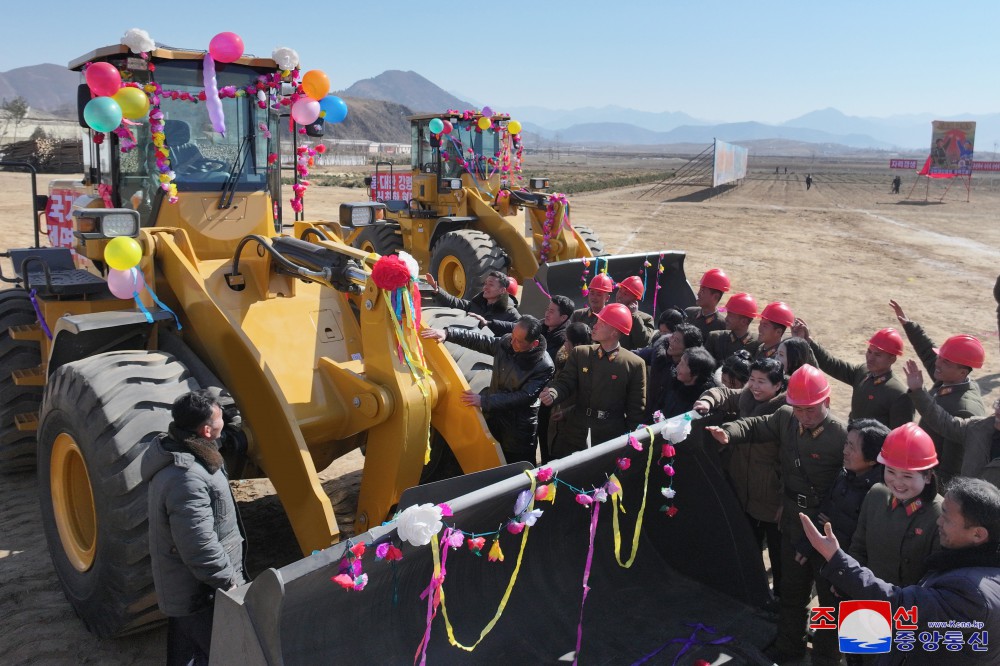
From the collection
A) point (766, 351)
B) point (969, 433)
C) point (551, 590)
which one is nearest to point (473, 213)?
point (766, 351)

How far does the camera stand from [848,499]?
372 centimetres

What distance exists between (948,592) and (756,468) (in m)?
1.66

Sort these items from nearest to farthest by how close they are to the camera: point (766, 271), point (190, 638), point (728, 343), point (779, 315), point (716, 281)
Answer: point (190, 638) → point (779, 315) → point (728, 343) → point (716, 281) → point (766, 271)

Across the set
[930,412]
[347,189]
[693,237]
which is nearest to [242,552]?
[930,412]

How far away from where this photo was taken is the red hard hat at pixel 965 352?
4.48 m

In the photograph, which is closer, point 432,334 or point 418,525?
point 418,525

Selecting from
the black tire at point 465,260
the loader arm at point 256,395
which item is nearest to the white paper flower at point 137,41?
the loader arm at point 256,395

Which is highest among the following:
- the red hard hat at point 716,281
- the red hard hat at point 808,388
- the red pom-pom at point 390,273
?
the red pom-pom at point 390,273

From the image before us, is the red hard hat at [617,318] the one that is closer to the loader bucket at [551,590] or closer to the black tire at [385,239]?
the loader bucket at [551,590]

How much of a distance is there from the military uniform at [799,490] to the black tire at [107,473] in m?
2.98

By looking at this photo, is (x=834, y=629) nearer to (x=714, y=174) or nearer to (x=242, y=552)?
(x=242, y=552)

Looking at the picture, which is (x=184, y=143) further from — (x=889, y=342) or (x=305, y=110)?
(x=889, y=342)

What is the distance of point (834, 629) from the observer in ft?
12.5

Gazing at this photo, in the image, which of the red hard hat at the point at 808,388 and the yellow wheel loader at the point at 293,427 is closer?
the yellow wheel loader at the point at 293,427
